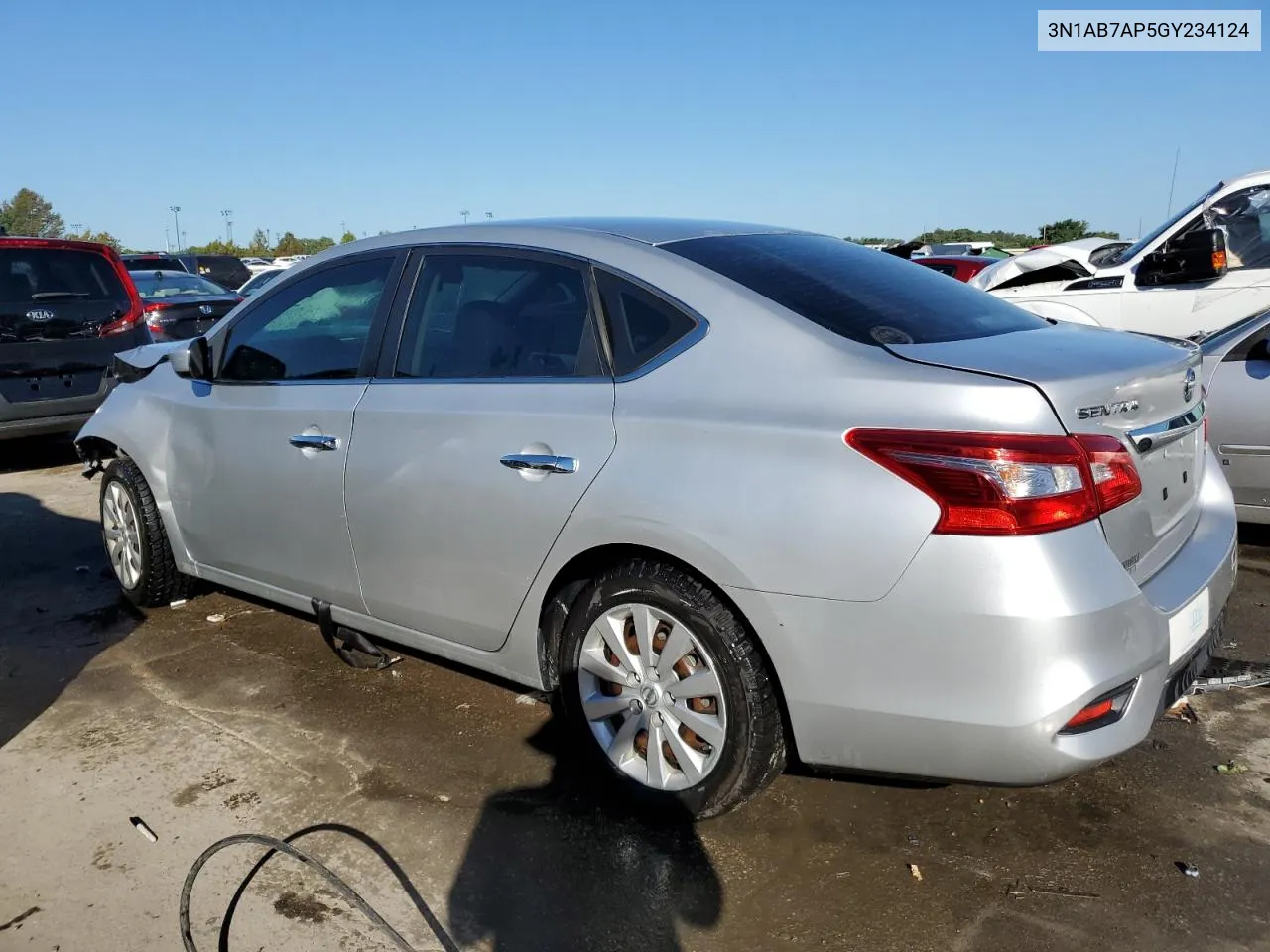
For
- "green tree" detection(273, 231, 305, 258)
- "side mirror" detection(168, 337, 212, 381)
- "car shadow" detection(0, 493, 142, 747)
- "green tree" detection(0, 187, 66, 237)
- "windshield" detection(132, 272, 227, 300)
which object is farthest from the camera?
"green tree" detection(273, 231, 305, 258)

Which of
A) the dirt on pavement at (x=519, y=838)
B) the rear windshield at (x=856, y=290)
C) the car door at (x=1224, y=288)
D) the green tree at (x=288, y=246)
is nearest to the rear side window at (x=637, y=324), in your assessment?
the rear windshield at (x=856, y=290)

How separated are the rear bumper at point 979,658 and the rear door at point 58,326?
6.97 meters

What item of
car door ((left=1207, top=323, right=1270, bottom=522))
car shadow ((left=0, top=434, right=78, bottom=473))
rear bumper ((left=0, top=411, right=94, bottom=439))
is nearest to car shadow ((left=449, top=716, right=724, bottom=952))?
car door ((left=1207, top=323, right=1270, bottom=522))

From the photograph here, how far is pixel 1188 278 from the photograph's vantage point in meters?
6.39

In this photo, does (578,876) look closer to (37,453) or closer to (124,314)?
(124,314)

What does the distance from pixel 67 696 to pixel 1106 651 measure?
365cm

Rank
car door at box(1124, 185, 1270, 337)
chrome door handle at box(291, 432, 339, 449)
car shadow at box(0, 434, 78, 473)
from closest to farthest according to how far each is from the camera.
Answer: chrome door handle at box(291, 432, 339, 449), car door at box(1124, 185, 1270, 337), car shadow at box(0, 434, 78, 473)

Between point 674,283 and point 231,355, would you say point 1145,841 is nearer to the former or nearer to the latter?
point 674,283

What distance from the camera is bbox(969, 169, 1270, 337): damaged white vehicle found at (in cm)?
625

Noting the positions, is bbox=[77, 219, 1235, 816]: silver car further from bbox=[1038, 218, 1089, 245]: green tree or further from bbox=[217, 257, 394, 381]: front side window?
bbox=[1038, 218, 1089, 245]: green tree

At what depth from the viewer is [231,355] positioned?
13.8 ft

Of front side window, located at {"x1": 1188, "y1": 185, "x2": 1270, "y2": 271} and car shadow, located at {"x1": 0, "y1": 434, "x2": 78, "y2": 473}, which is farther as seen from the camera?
car shadow, located at {"x1": 0, "y1": 434, "x2": 78, "y2": 473}

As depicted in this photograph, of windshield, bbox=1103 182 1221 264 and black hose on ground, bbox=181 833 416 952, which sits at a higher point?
windshield, bbox=1103 182 1221 264

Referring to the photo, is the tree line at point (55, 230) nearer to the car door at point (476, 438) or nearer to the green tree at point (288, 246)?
the green tree at point (288, 246)
